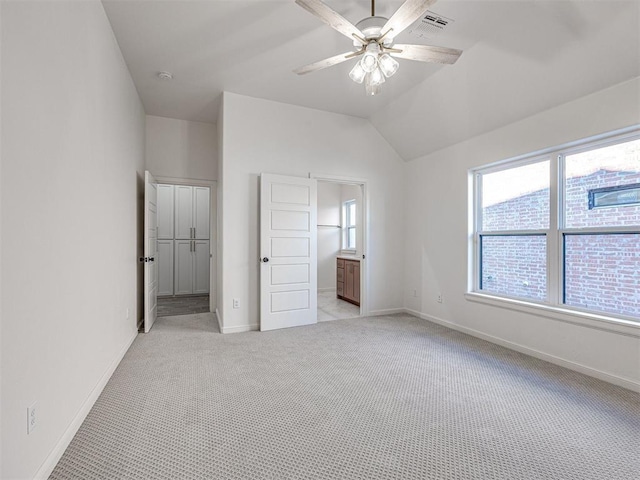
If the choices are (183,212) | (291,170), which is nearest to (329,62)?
(291,170)

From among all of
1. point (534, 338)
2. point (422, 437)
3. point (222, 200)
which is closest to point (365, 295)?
point (534, 338)

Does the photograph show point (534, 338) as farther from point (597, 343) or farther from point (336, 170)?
point (336, 170)

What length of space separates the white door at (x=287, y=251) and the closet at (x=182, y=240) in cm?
310

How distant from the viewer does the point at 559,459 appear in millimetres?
1604

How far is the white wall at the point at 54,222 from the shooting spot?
1.23 metres

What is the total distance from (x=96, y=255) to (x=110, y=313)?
631 mm

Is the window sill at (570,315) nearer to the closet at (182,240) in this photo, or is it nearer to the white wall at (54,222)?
the white wall at (54,222)

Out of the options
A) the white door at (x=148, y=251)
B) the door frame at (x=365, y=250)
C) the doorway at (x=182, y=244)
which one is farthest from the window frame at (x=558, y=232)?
the doorway at (x=182, y=244)

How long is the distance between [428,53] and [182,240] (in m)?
5.72

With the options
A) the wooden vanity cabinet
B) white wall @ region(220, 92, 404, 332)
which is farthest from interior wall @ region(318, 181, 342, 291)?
white wall @ region(220, 92, 404, 332)

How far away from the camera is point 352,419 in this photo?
1.96 meters

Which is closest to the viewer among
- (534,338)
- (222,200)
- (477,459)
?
(477,459)

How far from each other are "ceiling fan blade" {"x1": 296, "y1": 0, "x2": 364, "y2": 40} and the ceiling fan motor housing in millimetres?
107

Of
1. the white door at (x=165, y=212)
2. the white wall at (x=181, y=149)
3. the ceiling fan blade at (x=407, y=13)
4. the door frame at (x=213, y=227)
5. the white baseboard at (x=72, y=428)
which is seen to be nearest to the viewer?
the white baseboard at (x=72, y=428)
